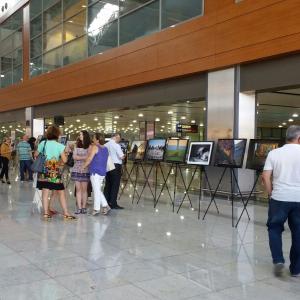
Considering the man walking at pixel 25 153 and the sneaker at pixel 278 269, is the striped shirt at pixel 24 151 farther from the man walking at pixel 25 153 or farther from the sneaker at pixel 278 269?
the sneaker at pixel 278 269

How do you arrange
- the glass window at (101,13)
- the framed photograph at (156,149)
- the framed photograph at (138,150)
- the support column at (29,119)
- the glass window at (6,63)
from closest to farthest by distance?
the framed photograph at (156,149), the framed photograph at (138,150), the glass window at (101,13), the support column at (29,119), the glass window at (6,63)

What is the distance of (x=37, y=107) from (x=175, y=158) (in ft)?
42.3

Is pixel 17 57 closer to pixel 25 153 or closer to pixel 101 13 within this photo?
pixel 101 13

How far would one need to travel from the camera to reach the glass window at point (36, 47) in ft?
67.6

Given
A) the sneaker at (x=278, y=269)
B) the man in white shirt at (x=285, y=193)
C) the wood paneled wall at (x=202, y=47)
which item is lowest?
the sneaker at (x=278, y=269)

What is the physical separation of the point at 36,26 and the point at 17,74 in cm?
329

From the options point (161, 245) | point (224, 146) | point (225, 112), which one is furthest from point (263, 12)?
point (161, 245)

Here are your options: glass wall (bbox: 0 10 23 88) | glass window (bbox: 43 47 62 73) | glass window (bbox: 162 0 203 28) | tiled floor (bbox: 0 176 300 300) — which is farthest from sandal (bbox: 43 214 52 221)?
glass wall (bbox: 0 10 23 88)

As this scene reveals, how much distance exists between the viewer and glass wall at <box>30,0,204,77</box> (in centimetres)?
1260

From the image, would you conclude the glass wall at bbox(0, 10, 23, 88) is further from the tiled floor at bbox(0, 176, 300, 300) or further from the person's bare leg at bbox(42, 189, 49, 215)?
the tiled floor at bbox(0, 176, 300, 300)

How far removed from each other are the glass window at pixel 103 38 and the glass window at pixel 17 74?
299 inches

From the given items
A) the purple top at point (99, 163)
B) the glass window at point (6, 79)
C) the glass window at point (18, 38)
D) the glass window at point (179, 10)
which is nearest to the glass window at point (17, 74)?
the glass window at point (6, 79)

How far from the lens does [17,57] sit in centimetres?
2334

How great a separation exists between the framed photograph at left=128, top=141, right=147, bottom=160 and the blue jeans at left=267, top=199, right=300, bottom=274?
5682 mm
